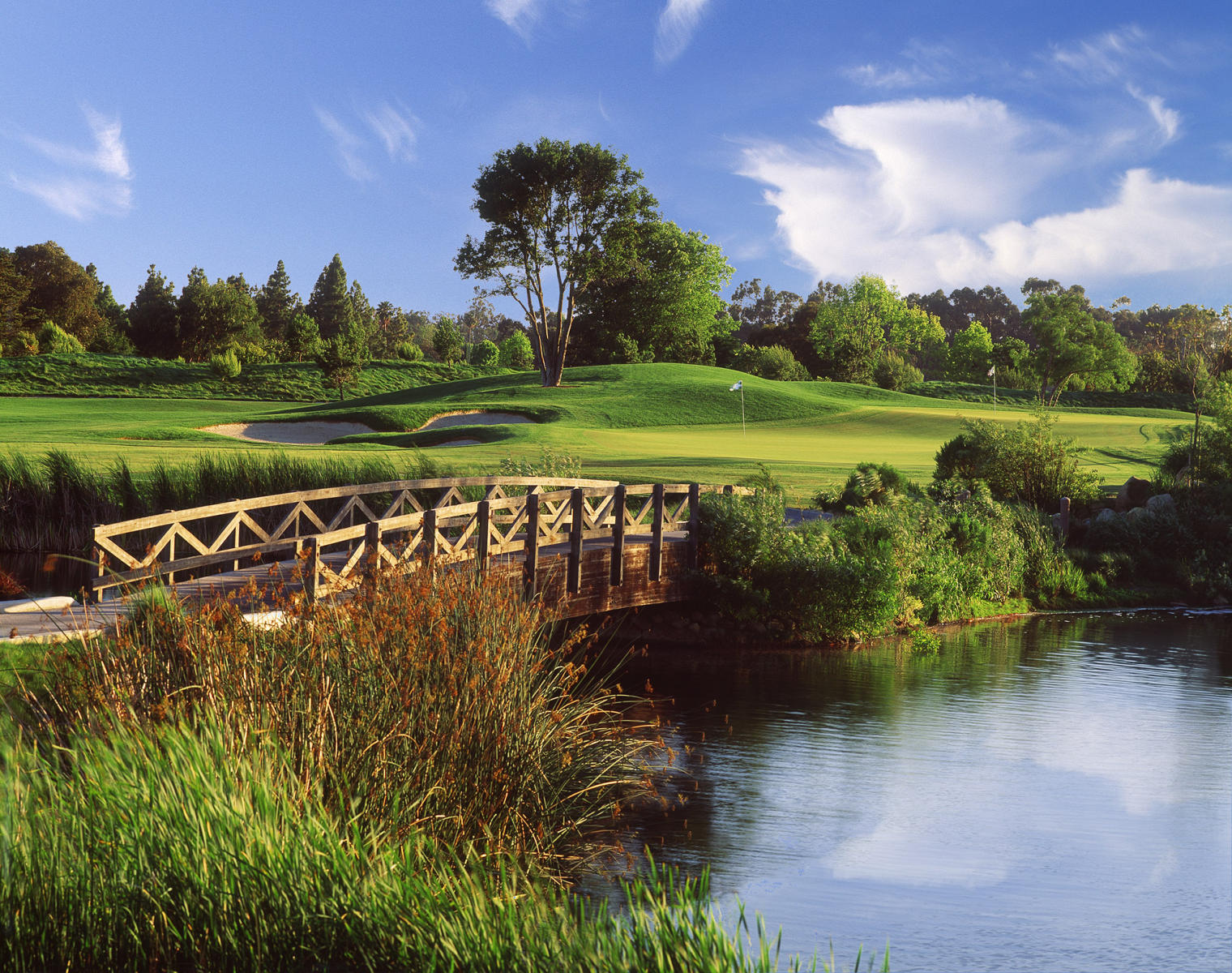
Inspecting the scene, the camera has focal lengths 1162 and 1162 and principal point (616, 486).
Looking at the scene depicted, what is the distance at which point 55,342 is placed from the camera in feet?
212

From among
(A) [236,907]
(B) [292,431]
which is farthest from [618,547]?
(B) [292,431]

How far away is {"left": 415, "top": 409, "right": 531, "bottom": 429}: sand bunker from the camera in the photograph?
42.3m

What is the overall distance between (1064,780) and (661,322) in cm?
5978

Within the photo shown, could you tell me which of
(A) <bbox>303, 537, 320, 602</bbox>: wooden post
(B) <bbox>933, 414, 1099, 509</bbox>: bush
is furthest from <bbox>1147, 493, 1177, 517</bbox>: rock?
(A) <bbox>303, 537, 320, 602</bbox>: wooden post

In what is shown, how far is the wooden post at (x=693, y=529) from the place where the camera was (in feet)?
58.5

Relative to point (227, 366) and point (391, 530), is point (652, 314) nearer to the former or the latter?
point (227, 366)

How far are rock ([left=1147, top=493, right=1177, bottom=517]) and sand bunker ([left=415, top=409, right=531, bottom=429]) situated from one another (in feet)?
76.5

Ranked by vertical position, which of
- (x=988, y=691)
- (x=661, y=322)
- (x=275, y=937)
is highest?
(x=661, y=322)

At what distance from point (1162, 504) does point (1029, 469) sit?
289cm

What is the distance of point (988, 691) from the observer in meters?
15.7

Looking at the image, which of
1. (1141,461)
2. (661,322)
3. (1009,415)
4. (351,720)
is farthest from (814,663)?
(661,322)

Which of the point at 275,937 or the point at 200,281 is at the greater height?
the point at 200,281

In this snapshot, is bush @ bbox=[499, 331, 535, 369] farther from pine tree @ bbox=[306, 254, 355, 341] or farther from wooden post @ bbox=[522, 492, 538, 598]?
wooden post @ bbox=[522, 492, 538, 598]

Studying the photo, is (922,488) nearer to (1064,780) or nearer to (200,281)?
(1064,780)
